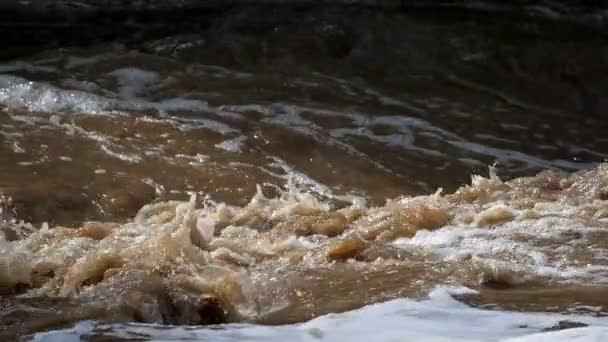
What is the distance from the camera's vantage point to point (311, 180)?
6039 mm

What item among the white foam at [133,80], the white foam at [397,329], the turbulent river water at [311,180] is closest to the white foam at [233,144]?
the turbulent river water at [311,180]

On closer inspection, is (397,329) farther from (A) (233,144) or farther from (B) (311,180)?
(A) (233,144)

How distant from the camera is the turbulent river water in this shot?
10.5ft

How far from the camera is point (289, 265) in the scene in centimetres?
390

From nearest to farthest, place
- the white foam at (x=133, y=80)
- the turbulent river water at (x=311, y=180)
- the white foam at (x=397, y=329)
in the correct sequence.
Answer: the white foam at (x=397, y=329), the turbulent river water at (x=311, y=180), the white foam at (x=133, y=80)

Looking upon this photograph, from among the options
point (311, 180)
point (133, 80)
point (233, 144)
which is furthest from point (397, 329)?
point (133, 80)

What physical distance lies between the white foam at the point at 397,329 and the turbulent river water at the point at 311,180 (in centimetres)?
1

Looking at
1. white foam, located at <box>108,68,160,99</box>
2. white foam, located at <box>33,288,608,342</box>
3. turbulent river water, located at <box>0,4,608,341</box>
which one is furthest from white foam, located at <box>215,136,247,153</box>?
white foam, located at <box>33,288,608,342</box>

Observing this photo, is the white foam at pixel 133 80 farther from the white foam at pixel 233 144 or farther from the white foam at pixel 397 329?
the white foam at pixel 397 329

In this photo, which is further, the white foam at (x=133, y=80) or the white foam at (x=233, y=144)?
the white foam at (x=133, y=80)

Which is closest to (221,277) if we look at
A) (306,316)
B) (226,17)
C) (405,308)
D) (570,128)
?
(306,316)

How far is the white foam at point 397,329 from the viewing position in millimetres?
2807

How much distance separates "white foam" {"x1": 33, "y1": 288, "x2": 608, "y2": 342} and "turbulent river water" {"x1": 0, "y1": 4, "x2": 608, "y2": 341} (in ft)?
0.04

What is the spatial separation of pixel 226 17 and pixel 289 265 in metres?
6.06
